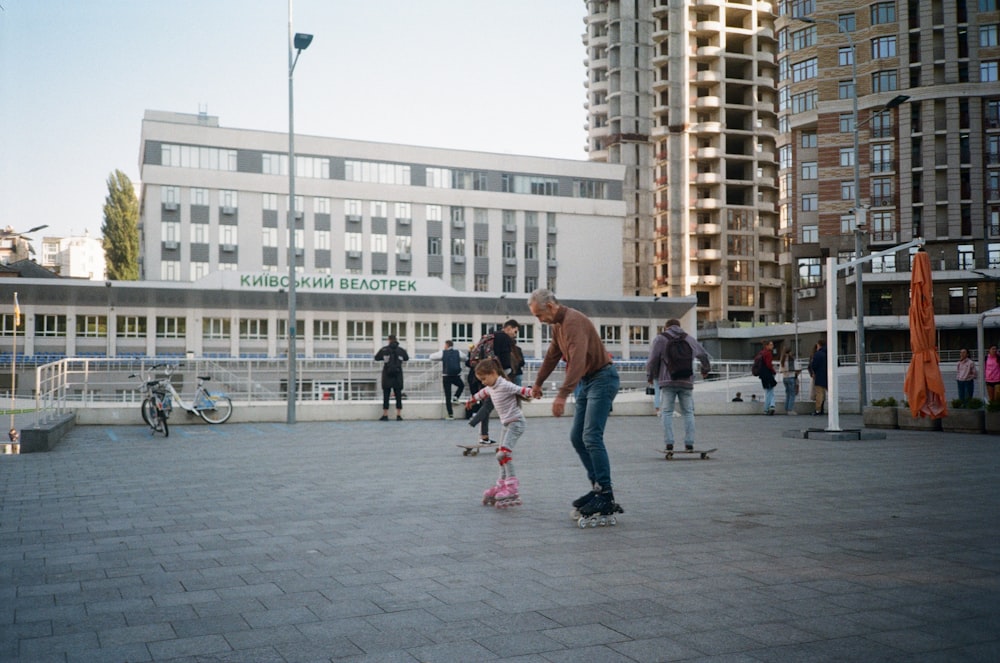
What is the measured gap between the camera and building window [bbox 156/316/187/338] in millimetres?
63034

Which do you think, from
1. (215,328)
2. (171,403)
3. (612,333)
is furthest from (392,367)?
(612,333)

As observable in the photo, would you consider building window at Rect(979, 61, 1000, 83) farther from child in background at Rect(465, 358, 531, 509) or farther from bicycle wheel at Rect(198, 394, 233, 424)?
child in background at Rect(465, 358, 531, 509)

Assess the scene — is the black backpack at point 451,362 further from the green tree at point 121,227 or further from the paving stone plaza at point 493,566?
the green tree at point 121,227

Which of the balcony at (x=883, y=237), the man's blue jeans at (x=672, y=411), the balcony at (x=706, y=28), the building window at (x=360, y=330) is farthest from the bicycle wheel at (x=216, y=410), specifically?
the balcony at (x=706, y=28)

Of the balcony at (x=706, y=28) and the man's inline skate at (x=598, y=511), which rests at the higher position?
the balcony at (x=706, y=28)

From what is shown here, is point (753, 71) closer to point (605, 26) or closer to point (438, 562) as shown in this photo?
point (605, 26)

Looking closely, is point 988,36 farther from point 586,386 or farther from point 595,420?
point 595,420

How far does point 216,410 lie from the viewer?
2050 centimetres

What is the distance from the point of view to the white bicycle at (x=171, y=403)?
16.8 meters

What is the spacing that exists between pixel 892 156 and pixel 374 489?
228 feet

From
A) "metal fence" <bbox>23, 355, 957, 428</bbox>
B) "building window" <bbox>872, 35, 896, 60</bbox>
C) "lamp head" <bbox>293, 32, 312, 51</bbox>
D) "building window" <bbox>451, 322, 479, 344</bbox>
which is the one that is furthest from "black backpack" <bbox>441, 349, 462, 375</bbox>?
"building window" <bbox>872, 35, 896, 60</bbox>

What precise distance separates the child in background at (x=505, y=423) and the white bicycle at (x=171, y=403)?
10.2 meters

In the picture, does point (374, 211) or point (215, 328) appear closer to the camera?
point (215, 328)

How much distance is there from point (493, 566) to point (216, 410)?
1631 centimetres
